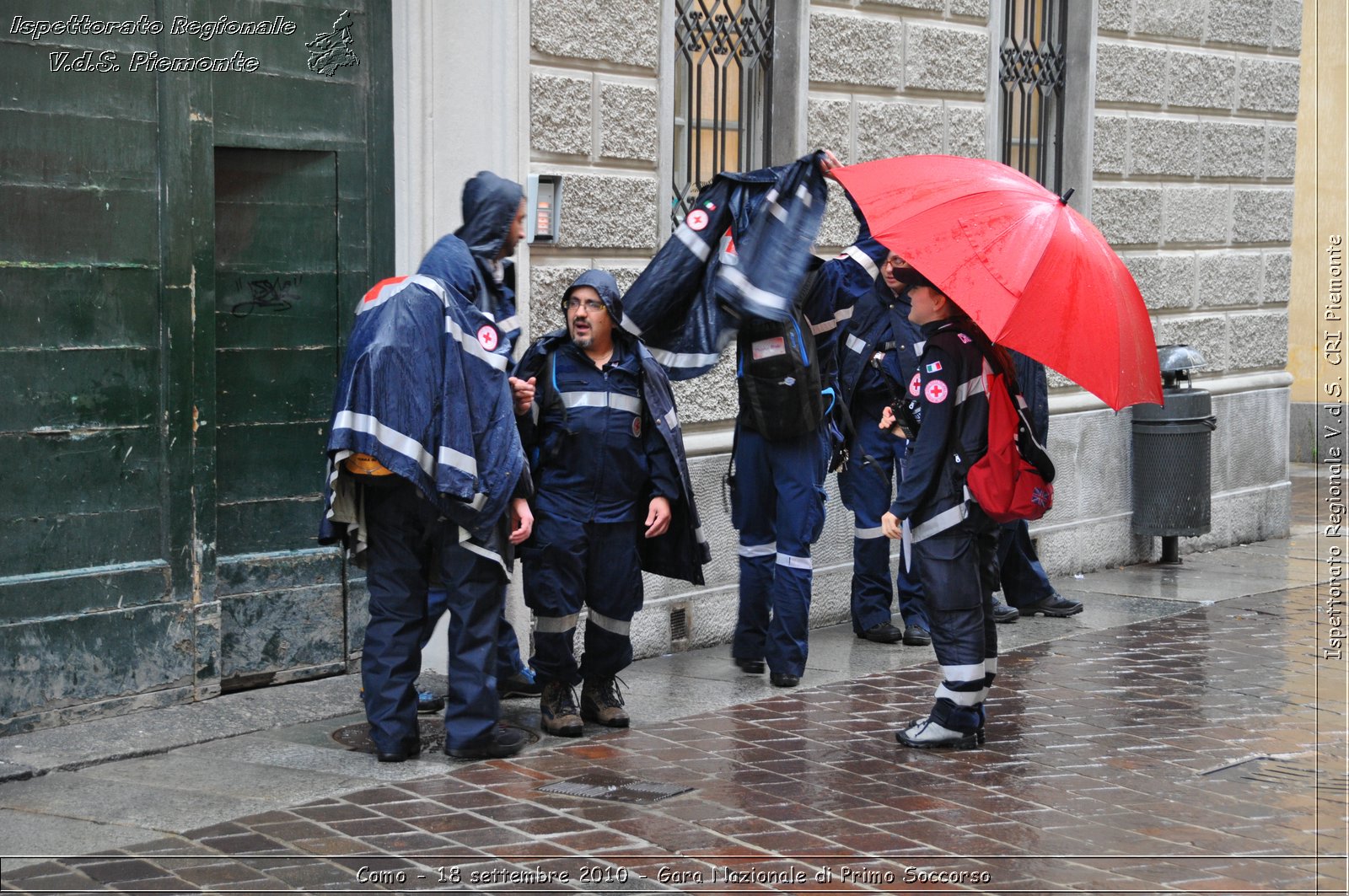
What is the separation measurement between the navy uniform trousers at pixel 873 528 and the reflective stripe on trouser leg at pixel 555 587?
2316 mm

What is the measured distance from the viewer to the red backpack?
637 cm

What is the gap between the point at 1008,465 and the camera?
6375mm

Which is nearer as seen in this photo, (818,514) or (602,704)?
(602,704)

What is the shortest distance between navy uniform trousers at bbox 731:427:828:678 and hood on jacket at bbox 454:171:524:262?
1815mm

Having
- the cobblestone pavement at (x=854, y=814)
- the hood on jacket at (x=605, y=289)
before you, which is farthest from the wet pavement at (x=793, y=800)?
the hood on jacket at (x=605, y=289)

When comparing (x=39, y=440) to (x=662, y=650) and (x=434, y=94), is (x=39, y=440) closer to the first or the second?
(x=434, y=94)

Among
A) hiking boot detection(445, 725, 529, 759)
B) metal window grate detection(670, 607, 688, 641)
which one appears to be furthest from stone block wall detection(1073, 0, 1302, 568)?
hiking boot detection(445, 725, 529, 759)

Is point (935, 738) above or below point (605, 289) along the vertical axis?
below

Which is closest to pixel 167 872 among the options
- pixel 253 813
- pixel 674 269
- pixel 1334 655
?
pixel 253 813

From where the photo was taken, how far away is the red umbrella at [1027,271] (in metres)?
5.93

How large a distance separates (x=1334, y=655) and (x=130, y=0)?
6.20 meters

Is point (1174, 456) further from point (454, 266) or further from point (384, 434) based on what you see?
point (384, 434)

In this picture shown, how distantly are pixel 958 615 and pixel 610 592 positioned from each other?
52.4 inches

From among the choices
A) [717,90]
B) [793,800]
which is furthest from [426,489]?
[717,90]
